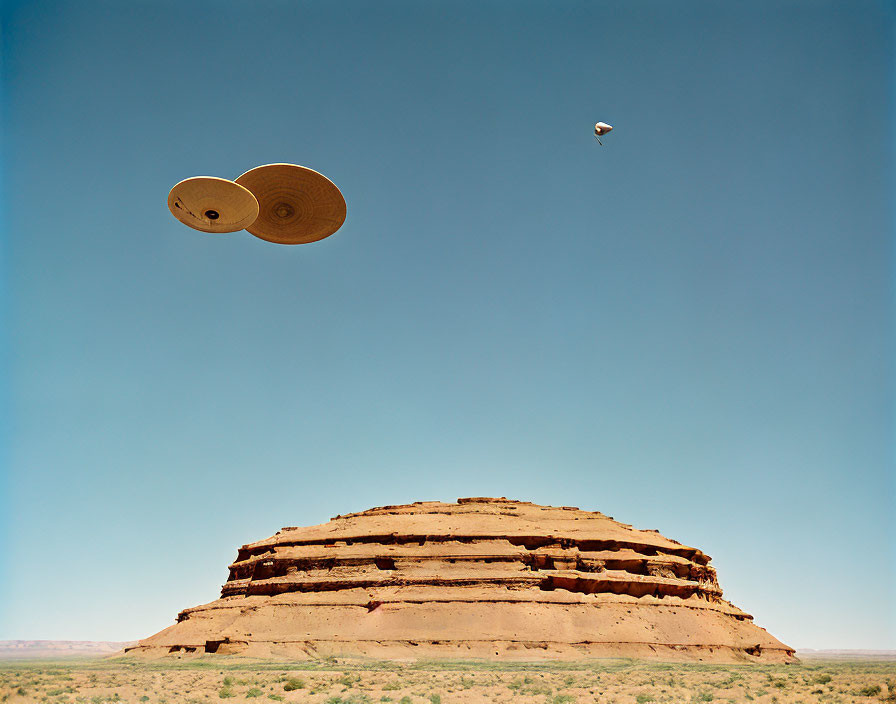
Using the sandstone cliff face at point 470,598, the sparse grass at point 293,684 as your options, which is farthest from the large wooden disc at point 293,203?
the sandstone cliff face at point 470,598

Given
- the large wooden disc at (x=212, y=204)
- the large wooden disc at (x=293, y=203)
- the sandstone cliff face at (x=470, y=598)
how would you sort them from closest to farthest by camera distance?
1. the large wooden disc at (x=212, y=204)
2. the large wooden disc at (x=293, y=203)
3. the sandstone cliff face at (x=470, y=598)

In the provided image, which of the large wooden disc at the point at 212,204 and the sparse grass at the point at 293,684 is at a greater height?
the large wooden disc at the point at 212,204

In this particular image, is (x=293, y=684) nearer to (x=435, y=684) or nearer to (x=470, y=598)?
(x=435, y=684)

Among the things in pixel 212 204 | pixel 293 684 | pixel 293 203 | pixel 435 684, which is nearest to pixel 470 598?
pixel 435 684

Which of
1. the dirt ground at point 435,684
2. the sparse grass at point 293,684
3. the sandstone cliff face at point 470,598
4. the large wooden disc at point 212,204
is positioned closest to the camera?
the dirt ground at point 435,684

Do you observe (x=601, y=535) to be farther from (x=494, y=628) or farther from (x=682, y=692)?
(x=682, y=692)

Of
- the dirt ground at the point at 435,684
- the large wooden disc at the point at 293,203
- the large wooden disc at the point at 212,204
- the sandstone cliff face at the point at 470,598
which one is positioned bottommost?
the dirt ground at the point at 435,684

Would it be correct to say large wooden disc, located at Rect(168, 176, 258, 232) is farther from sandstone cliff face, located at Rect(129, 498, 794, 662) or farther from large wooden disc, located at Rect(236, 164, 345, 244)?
sandstone cliff face, located at Rect(129, 498, 794, 662)

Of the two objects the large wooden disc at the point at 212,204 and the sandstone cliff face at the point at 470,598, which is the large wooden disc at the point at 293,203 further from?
the sandstone cliff face at the point at 470,598
